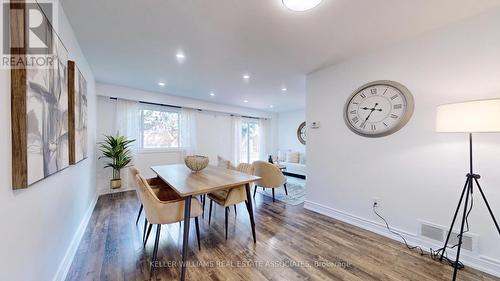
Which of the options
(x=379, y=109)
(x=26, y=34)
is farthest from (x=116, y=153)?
(x=379, y=109)

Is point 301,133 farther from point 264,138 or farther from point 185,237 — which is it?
point 185,237

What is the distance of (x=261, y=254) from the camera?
1.93 meters

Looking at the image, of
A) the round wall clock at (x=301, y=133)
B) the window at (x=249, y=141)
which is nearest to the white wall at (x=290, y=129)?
the round wall clock at (x=301, y=133)

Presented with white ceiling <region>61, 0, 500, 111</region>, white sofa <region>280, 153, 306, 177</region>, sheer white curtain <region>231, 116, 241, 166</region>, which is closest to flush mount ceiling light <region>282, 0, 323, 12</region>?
white ceiling <region>61, 0, 500, 111</region>

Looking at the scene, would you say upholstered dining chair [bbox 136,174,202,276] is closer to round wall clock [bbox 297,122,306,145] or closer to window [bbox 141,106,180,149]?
window [bbox 141,106,180,149]

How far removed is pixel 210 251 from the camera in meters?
1.98

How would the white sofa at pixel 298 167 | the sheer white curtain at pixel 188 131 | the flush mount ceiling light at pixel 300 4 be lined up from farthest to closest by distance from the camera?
the white sofa at pixel 298 167 → the sheer white curtain at pixel 188 131 → the flush mount ceiling light at pixel 300 4

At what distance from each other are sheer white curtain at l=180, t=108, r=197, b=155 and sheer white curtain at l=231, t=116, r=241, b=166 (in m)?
1.39

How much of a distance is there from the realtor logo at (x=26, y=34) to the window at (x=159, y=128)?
343 cm

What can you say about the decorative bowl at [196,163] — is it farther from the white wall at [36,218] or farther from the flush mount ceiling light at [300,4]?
the flush mount ceiling light at [300,4]

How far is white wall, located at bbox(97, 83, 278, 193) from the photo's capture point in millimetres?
3961

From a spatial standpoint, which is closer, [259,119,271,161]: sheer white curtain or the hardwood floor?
the hardwood floor

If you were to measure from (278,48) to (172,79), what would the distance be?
2.20 metres

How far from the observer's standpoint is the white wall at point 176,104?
3.96 meters
